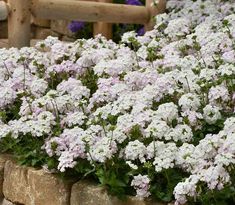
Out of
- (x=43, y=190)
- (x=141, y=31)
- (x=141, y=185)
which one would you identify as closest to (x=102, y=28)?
(x=141, y=31)

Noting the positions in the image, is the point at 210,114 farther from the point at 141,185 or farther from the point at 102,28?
the point at 102,28

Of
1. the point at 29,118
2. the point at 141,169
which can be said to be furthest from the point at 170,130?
the point at 29,118

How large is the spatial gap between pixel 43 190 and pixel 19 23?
71.9 inches

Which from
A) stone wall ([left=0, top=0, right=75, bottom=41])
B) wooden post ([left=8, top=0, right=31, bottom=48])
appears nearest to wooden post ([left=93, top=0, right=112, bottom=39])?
stone wall ([left=0, top=0, right=75, bottom=41])

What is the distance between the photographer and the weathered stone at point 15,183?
2816 mm

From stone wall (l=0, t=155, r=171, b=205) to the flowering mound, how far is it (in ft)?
0.15

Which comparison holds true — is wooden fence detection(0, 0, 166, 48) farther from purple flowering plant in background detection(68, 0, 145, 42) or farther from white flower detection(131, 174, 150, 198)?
white flower detection(131, 174, 150, 198)

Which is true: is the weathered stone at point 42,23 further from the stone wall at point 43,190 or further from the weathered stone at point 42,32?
the stone wall at point 43,190

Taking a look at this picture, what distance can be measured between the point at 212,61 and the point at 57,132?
989 mm

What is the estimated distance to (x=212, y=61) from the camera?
3.31 meters

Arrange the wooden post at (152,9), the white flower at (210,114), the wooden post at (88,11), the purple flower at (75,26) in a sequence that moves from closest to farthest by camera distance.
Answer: the white flower at (210,114)
the wooden post at (88,11)
the wooden post at (152,9)
the purple flower at (75,26)

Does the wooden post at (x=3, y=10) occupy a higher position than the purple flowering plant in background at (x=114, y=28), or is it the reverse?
the wooden post at (x=3, y=10)

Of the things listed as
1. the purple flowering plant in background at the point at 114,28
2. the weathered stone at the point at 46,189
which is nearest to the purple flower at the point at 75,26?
the purple flowering plant in background at the point at 114,28

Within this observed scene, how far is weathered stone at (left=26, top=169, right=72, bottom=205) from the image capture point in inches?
103
